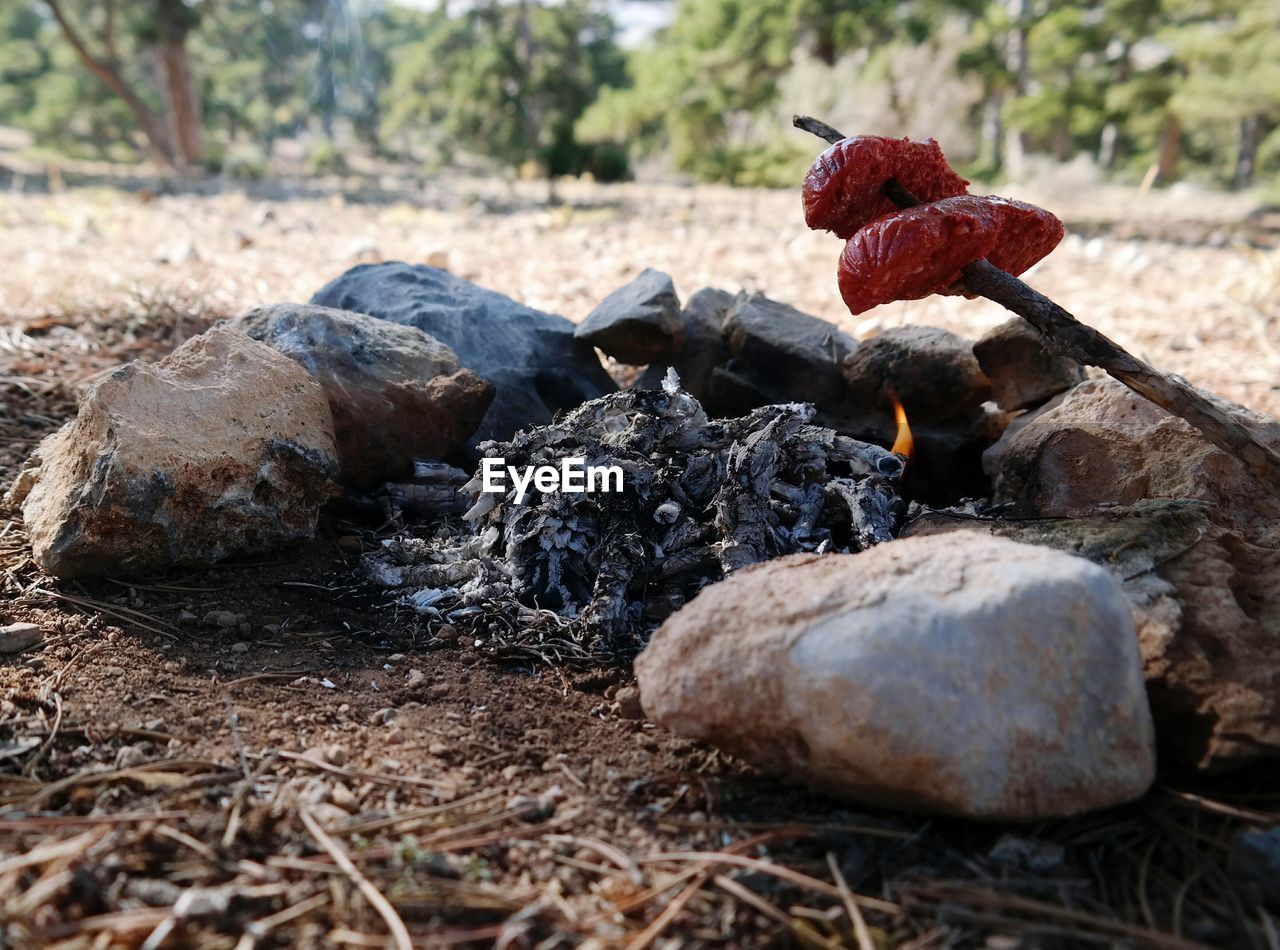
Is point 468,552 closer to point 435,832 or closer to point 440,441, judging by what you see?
point 440,441

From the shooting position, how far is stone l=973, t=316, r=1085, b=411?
3.63 m

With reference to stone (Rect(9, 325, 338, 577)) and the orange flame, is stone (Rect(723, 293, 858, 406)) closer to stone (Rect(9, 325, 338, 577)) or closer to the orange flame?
the orange flame

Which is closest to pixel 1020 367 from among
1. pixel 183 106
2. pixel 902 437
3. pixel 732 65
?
pixel 902 437

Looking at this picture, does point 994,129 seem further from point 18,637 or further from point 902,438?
point 18,637

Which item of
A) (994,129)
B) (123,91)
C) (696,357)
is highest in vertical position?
(123,91)

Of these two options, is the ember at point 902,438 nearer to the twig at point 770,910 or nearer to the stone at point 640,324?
the stone at point 640,324

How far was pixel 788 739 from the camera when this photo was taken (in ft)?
6.23

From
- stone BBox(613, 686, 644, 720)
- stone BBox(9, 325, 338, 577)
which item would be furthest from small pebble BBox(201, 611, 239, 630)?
stone BBox(613, 686, 644, 720)

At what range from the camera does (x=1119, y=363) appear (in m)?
2.51

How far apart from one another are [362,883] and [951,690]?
1095 mm

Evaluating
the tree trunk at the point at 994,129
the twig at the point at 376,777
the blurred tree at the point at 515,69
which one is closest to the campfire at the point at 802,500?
the twig at the point at 376,777

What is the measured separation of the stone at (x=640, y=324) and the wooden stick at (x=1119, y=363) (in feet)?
4.50

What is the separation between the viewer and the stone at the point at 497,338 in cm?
402

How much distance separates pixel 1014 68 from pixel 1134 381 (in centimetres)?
1806
